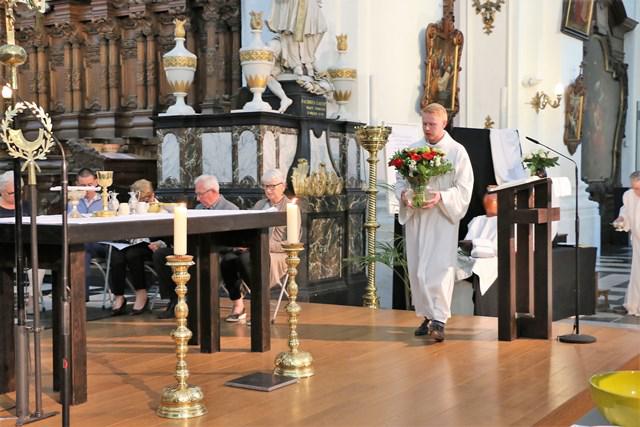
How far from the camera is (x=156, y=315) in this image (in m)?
7.32

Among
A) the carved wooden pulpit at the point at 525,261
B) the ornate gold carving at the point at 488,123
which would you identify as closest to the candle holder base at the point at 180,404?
the carved wooden pulpit at the point at 525,261

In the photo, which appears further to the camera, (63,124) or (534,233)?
(63,124)

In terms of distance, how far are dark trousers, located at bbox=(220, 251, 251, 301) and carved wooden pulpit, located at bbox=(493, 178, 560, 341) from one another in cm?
188

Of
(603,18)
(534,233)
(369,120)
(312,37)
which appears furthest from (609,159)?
(534,233)

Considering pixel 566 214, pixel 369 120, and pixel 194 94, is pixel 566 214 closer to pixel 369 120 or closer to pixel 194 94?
pixel 369 120

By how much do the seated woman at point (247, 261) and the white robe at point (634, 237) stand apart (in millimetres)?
4316

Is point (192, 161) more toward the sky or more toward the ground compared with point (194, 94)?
more toward the ground

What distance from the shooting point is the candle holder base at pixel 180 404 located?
4.27 meters

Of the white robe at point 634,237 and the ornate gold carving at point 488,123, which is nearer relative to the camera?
the white robe at point 634,237

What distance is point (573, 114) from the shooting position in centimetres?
1477

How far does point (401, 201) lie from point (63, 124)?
8.99m

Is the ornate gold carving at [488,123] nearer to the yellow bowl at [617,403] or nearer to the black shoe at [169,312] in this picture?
the black shoe at [169,312]

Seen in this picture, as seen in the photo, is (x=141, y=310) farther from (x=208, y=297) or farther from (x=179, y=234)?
(x=179, y=234)

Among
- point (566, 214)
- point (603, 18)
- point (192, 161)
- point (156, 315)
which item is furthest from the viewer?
point (603, 18)
